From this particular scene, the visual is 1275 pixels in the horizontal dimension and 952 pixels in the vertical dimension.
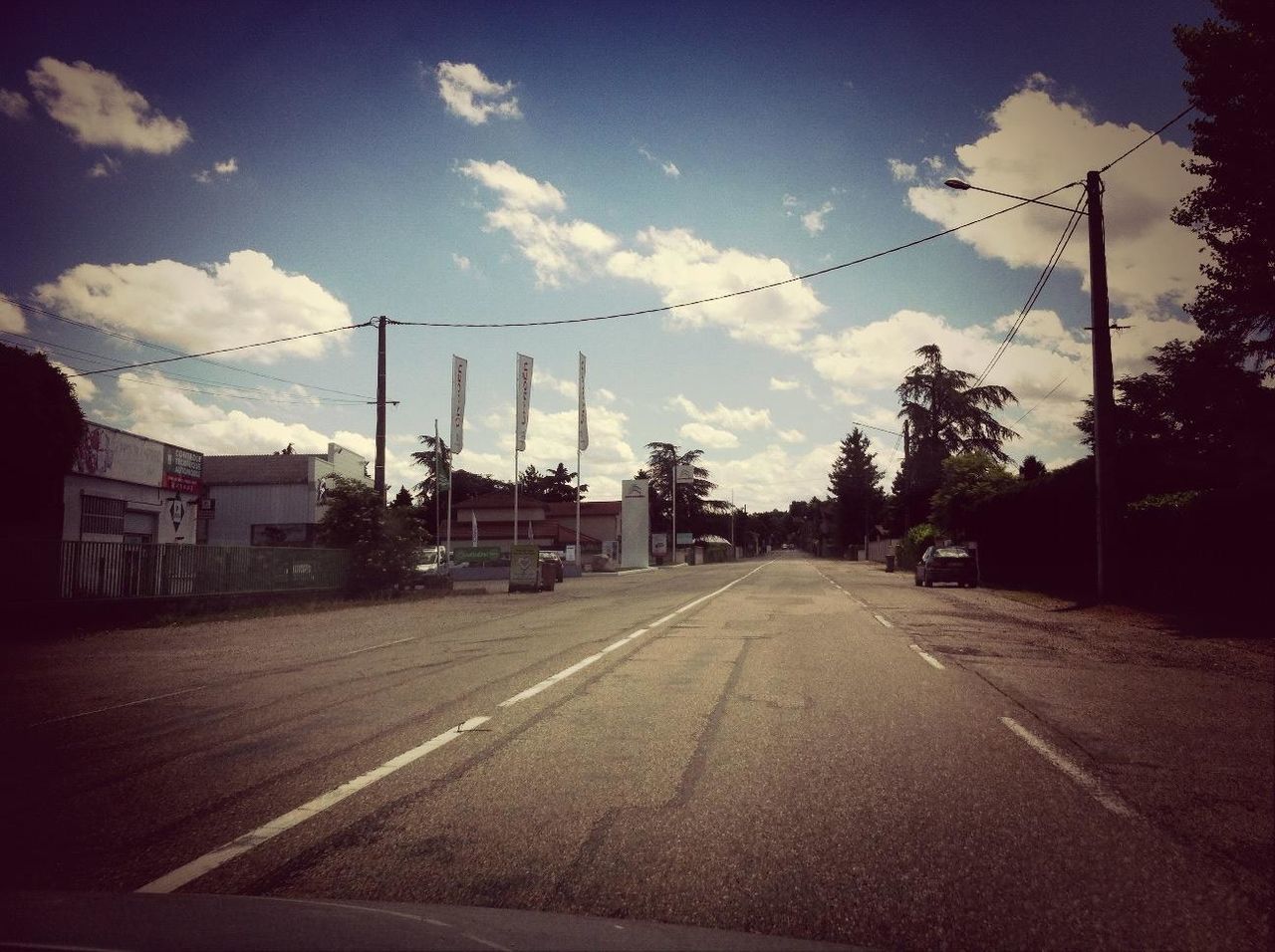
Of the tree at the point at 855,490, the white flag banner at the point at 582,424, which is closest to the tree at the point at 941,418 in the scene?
the white flag banner at the point at 582,424

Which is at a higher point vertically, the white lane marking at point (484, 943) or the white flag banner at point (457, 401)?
the white flag banner at point (457, 401)

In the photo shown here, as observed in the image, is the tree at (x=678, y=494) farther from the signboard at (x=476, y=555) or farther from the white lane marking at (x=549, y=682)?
the white lane marking at (x=549, y=682)

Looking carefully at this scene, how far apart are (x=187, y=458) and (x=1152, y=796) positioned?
35.4m

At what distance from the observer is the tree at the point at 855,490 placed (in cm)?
10225

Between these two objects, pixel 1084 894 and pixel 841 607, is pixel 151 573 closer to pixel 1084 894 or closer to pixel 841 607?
pixel 841 607

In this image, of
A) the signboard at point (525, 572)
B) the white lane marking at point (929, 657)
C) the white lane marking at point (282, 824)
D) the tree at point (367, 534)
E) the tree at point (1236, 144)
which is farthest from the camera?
the signboard at point (525, 572)

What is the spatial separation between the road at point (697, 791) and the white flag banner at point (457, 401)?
28.9 metres

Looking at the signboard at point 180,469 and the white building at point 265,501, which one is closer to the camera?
the signboard at point 180,469

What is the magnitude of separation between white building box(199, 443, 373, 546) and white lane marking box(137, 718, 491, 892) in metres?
52.6

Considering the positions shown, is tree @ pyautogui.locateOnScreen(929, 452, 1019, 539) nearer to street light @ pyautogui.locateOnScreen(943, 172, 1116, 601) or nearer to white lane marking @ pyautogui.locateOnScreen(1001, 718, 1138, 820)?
street light @ pyautogui.locateOnScreen(943, 172, 1116, 601)

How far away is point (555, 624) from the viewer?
52.7ft

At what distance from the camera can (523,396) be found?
143 feet

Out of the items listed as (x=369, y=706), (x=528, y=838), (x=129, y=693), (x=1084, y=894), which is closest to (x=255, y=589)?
(x=129, y=693)

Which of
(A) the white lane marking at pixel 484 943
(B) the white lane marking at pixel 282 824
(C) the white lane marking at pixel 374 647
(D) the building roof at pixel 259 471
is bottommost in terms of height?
(C) the white lane marking at pixel 374 647
